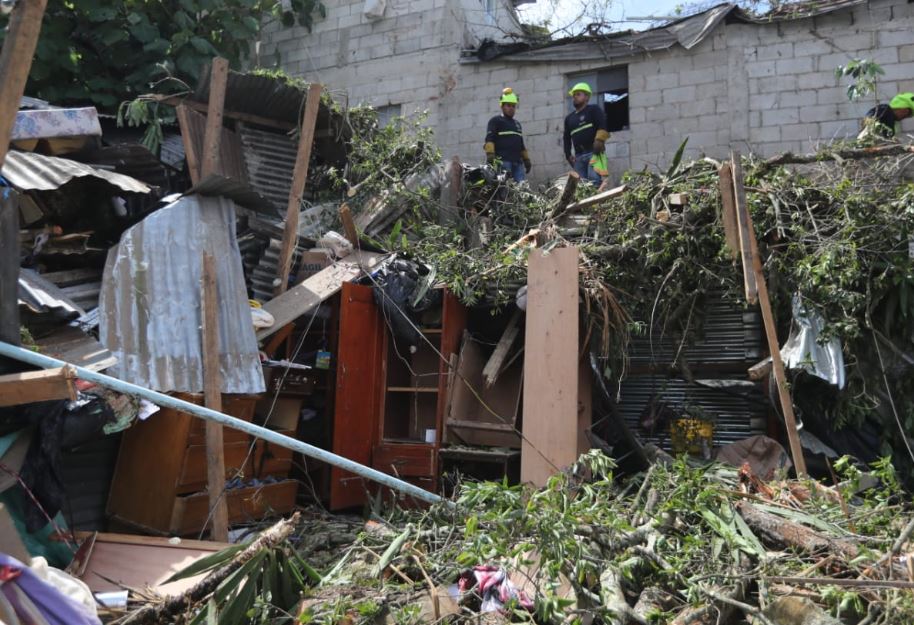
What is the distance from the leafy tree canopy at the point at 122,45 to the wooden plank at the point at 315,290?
464cm

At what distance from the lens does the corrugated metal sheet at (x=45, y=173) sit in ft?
21.9

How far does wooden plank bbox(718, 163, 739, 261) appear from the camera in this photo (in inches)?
226

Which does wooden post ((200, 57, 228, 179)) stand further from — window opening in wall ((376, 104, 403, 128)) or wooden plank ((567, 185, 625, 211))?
window opening in wall ((376, 104, 403, 128))

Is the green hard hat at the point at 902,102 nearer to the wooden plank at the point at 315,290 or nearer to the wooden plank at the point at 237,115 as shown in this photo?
the wooden plank at the point at 315,290

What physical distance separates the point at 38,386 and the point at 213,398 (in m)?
1.77

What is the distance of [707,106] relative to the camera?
35.9ft

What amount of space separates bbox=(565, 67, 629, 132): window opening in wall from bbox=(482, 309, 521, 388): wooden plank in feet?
16.2

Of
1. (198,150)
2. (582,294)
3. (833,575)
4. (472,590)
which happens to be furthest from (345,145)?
(833,575)

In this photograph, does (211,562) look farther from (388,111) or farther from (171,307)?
(388,111)


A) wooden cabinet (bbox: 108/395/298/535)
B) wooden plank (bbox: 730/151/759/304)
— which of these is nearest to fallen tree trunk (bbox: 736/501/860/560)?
wooden plank (bbox: 730/151/759/304)

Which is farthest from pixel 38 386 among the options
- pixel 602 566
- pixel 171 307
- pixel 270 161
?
pixel 270 161

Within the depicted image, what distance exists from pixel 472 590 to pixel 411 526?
77 centimetres

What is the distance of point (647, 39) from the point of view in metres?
11.2

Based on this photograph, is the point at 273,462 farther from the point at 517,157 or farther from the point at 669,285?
the point at 517,157
